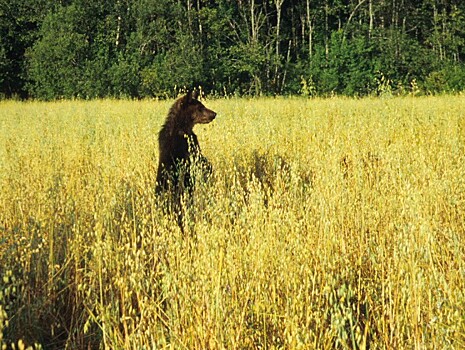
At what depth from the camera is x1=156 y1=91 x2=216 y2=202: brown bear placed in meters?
4.26

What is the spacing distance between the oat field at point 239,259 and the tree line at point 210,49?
1701 centimetres

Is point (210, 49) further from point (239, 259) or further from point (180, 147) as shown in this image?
point (239, 259)

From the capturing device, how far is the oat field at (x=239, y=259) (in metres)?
2.06

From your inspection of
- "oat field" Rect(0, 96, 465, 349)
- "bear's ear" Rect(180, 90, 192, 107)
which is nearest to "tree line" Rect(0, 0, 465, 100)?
"bear's ear" Rect(180, 90, 192, 107)

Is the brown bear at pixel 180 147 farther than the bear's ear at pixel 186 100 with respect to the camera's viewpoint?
No

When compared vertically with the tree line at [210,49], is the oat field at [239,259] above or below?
below

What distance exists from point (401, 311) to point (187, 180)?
9.08 feet

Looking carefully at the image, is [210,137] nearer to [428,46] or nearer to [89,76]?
[89,76]

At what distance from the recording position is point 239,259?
2.54 m

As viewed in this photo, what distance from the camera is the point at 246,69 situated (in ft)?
88.5

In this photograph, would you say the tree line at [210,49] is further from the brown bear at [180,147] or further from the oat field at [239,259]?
the oat field at [239,259]

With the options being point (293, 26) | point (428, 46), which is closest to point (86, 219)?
point (293, 26)

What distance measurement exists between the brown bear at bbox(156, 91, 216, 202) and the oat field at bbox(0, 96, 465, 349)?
366 millimetres

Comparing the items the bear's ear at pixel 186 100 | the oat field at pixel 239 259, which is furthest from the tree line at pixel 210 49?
the oat field at pixel 239 259
